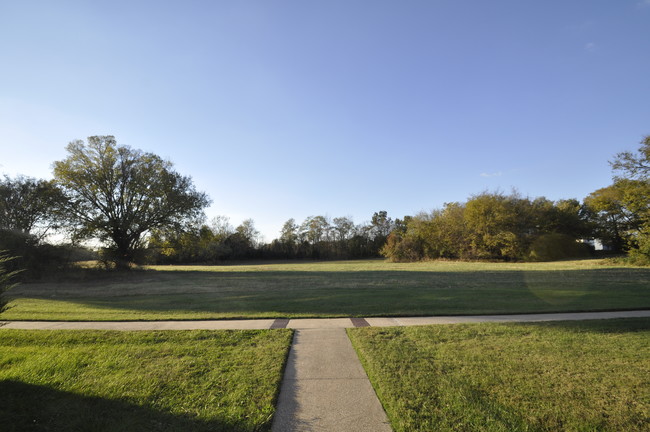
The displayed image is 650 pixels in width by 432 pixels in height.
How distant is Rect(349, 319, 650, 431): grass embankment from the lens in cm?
284

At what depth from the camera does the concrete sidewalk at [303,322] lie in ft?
21.3

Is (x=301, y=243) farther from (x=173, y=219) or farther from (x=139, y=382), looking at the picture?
(x=139, y=382)

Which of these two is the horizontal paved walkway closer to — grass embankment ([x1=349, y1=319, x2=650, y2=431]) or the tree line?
grass embankment ([x1=349, y1=319, x2=650, y2=431])

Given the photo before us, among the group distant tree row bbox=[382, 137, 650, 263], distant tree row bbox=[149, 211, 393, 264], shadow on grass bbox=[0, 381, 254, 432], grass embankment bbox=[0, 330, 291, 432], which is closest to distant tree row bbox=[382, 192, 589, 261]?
distant tree row bbox=[382, 137, 650, 263]

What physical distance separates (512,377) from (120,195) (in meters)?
29.8

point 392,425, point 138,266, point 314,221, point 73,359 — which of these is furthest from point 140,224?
point 314,221

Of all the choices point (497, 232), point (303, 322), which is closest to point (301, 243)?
point (497, 232)

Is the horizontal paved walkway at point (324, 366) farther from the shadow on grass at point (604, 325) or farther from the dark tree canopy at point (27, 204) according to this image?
the dark tree canopy at point (27, 204)

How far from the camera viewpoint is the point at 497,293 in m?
10.5

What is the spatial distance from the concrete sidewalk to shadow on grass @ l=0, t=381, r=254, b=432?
10.0ft

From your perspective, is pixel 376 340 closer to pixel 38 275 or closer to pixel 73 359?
pixel 73 359

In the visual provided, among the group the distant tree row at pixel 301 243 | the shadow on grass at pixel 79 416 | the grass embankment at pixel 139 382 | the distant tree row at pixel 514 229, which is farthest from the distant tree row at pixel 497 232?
the shadow on grass at pixel 79 416

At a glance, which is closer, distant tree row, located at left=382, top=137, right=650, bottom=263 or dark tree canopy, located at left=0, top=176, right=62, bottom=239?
dark tree canopy, located at left=0, top=176, right=62, bottom=239

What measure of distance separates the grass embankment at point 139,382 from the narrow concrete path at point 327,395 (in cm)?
17
